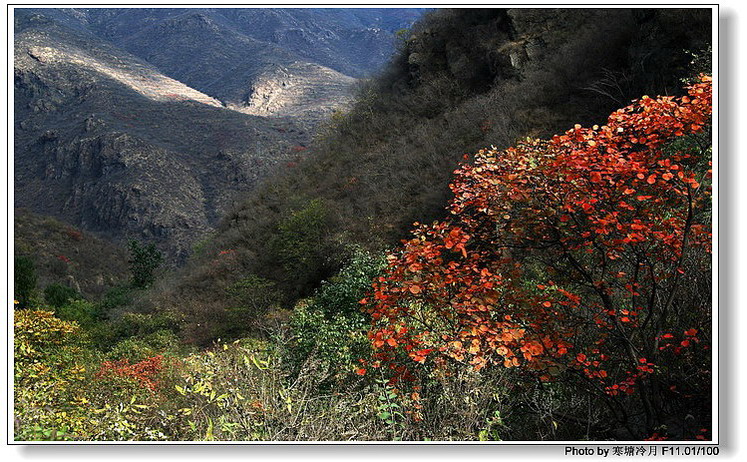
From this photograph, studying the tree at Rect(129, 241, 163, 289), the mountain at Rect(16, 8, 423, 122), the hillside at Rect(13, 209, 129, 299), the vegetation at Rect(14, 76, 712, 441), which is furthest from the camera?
the mountain at Rect(16, 8, 423, 122)

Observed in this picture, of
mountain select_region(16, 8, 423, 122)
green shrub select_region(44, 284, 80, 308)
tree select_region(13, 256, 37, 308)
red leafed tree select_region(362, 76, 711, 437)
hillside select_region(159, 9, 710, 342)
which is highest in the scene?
mountain select_region(16, 8, 423, 122)

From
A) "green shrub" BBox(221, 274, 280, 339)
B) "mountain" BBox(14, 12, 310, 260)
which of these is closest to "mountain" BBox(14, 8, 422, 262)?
"mountain" BBox(14, 12, 310, 260)

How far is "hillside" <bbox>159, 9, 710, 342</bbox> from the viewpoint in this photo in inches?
606

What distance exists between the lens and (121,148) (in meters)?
73.3

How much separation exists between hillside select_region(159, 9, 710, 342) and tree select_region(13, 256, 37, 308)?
Result: 535 centimetres

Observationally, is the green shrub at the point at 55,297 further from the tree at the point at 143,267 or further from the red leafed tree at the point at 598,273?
the red leafed tree at the point at 598,273

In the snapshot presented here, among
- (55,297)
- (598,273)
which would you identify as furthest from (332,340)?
(55,297)

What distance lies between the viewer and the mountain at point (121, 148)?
69.2m

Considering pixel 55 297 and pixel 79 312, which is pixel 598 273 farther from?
pixel 55 297

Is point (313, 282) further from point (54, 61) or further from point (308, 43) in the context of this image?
point (308, 43)

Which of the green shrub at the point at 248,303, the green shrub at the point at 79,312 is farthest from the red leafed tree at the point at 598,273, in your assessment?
the green shrub at the point at 79,312

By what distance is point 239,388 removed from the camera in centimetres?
459

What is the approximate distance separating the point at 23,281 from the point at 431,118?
1970 centimetres

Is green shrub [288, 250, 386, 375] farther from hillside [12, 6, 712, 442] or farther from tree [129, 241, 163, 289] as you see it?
tree [129, 241, 163, 289]
